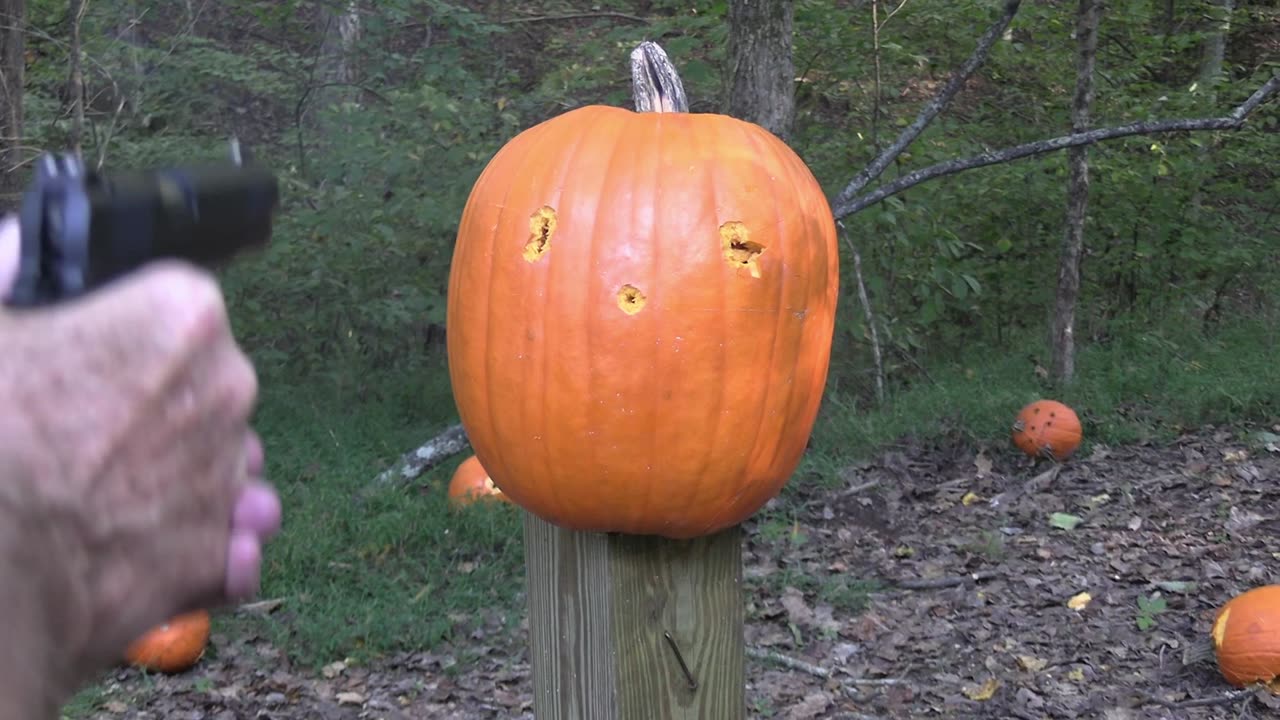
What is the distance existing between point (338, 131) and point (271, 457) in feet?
6.39

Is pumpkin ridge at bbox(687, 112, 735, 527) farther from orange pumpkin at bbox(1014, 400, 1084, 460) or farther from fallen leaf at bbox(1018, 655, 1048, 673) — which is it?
orange pumpkin at bbox(1014, 400, 1084, 460)

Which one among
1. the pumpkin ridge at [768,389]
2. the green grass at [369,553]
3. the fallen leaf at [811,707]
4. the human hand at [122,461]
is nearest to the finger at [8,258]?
the human hand at [122,461]

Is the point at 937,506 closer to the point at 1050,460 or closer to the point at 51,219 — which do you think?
the point at 1050,460

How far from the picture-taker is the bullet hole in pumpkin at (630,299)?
1.93m

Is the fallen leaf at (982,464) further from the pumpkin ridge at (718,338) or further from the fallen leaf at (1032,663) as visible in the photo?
the pumpkin ridge at (718,338)

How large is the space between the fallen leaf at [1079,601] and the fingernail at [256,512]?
4.09m

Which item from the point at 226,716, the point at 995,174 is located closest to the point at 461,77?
the point at 995,174

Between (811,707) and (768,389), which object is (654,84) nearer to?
(768,389)

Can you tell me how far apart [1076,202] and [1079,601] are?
347 centimetres

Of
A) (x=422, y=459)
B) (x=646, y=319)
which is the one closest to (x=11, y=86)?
(x=422, y=459)

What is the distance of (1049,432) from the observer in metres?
5.78

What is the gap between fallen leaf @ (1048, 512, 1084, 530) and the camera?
511cm

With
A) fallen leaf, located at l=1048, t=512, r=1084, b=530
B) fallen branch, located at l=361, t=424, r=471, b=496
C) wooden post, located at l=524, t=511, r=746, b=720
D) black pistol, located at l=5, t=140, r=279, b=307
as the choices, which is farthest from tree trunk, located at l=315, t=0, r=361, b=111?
black pistol, located at l=5, t=140, r=279, b=307

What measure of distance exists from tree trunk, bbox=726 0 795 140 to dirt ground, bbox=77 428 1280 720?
1774 mm
